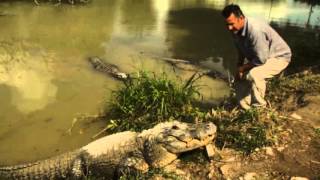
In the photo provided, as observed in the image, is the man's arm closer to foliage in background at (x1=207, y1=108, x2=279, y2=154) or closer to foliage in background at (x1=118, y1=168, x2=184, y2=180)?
foliage in background at (x1=207, y1=108, x2=279, y2=154)

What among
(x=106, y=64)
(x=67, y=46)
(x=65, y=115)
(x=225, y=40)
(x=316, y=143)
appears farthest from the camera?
(x=225, y=40)

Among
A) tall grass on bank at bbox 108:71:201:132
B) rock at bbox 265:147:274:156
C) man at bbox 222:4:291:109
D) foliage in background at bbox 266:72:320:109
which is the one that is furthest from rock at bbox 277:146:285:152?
tall grass on bank at bbox 108:71:201:132

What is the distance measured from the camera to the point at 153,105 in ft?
22.6

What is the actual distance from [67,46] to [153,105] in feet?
17.9

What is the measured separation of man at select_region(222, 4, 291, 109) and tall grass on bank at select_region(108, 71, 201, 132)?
1.20 meters

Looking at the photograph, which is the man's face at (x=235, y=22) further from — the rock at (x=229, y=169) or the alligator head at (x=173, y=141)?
the rock at (x=229, y=169)

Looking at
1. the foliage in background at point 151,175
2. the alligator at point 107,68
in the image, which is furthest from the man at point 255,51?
the alligator at point 107,68

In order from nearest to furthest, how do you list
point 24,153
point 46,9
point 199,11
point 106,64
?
point 24,153
point 106,64
point 46,9
point 199,11

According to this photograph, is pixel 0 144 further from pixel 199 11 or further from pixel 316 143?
pixel 199 11

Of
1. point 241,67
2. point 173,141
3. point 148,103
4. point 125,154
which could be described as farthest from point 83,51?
point 173,141

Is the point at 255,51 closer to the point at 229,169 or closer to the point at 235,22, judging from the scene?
the point at 235,22

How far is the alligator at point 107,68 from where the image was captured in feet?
29.9

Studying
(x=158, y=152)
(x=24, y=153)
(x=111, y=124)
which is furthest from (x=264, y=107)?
(x=24, y=153)

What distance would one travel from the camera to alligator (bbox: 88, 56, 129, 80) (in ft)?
29.9
